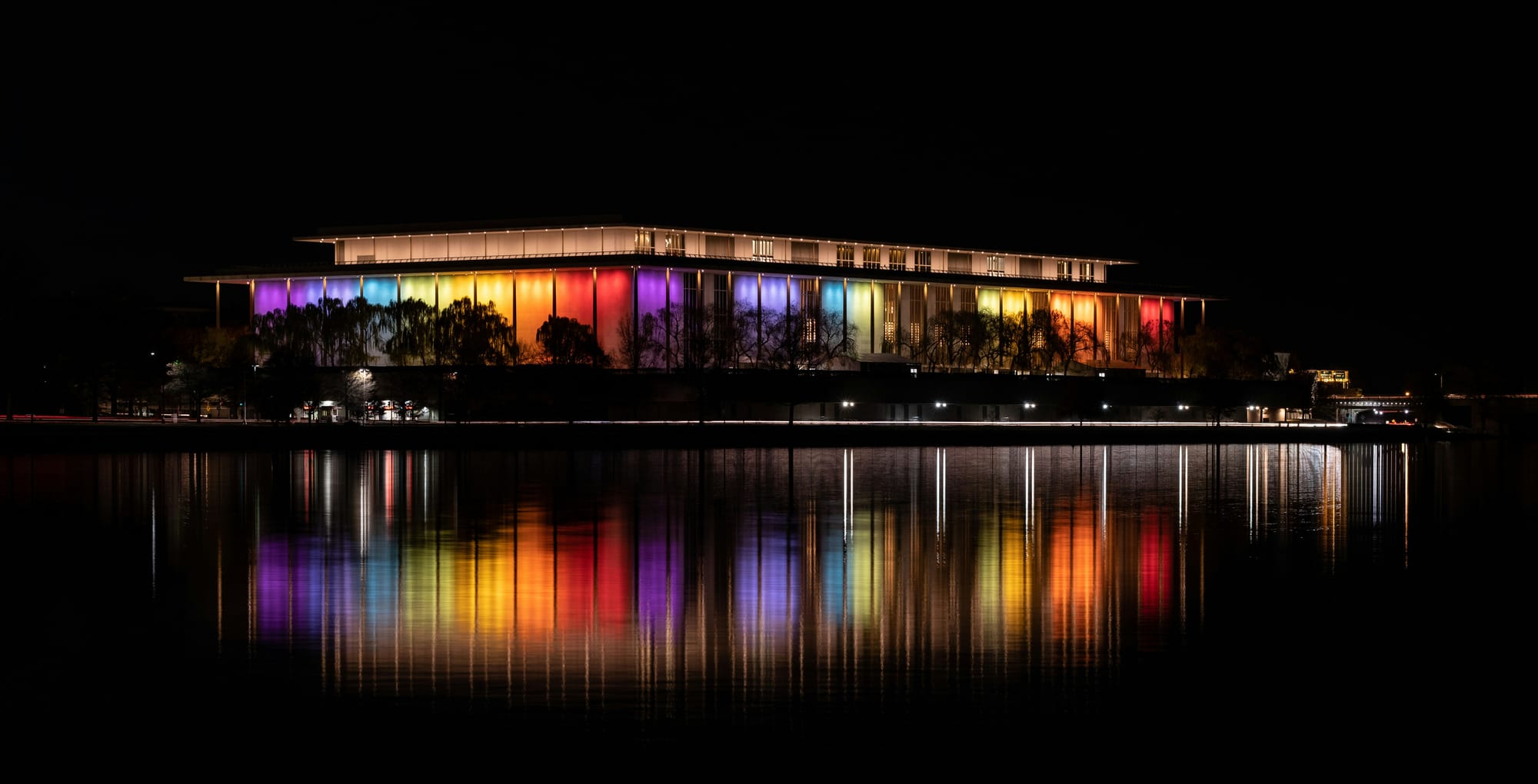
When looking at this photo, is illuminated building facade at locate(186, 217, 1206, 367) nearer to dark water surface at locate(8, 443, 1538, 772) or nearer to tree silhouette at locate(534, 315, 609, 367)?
tree silhouette at locate(534, 315, 609, 367)

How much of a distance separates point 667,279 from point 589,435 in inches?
1334

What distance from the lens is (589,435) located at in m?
69.1

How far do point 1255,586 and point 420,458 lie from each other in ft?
124

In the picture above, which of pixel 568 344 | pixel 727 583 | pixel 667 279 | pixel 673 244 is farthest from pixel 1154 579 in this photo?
pixel 673 244

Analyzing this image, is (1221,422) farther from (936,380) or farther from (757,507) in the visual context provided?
(757,507)

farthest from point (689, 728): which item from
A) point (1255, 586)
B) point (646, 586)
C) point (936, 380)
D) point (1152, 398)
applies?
point (1152, 398)

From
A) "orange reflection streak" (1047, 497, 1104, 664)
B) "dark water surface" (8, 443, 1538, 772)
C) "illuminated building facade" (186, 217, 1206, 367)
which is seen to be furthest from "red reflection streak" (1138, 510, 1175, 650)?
"illuminated building facade" (186, 217, 1206, 367)

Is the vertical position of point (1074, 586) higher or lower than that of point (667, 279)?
lower

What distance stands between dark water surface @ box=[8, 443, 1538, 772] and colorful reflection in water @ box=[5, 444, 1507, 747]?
0.08 m

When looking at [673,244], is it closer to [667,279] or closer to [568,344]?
[667,279]

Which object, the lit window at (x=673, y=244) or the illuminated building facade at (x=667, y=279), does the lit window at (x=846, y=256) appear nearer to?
the illuminated building facade at (x=667, y=279)

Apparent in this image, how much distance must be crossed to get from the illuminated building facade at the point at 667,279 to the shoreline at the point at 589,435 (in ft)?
49.0

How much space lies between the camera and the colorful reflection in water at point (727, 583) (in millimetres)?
13227

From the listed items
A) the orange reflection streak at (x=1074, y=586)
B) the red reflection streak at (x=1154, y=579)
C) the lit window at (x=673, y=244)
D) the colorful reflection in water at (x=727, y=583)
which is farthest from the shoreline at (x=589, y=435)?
the red reflection streak at (x=1154, y=579)
